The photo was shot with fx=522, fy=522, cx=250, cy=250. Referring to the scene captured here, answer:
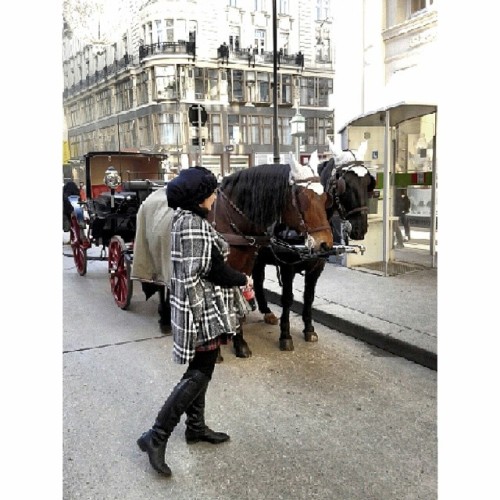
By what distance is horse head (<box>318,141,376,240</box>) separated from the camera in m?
5.61

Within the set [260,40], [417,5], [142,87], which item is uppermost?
[260,40]

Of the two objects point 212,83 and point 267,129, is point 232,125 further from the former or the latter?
point 212,83

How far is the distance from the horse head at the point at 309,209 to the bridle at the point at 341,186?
4.24 feet

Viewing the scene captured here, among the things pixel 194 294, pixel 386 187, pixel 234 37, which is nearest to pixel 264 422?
pixel 194 294

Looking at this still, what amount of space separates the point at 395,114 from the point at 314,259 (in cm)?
383

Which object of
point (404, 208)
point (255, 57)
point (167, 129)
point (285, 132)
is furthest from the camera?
point (285, 132)

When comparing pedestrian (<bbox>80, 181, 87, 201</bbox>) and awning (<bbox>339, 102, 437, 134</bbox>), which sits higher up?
awning (<bbox>339, 102, 437, 134</bbox>)

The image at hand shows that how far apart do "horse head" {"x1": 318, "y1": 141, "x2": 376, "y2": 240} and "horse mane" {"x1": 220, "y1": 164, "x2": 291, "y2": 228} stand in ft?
4.28

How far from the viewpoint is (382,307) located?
20.2 feet

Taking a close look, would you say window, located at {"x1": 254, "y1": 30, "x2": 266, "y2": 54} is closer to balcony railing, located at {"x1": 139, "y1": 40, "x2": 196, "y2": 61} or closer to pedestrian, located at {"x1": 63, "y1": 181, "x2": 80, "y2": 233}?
balcony railing, located at {"x1": 139, "y1": 40, "x2": 196, "y2": 61}

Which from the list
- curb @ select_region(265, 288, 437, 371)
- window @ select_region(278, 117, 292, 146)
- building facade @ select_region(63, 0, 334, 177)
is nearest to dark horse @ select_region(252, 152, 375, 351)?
curb @ select_region(265, 288, 437, 371)

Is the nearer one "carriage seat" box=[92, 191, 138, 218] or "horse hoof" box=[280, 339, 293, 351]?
"horse hoof" box=[280, 339, 293, 351]

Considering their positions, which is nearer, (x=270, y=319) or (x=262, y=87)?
(x=270, y=319)
